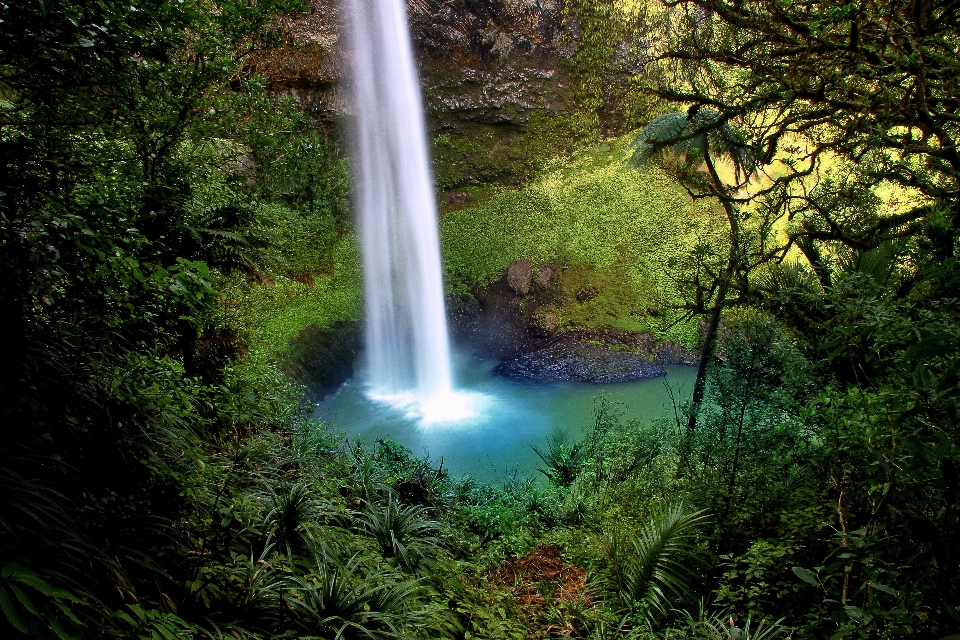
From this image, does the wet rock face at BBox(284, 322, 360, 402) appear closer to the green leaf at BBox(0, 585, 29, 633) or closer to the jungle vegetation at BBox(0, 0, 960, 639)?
the jungle vegetation at BBox(0, 0, 960, 639)

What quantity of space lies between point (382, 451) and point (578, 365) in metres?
6.85

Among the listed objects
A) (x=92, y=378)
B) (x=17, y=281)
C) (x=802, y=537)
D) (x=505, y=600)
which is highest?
(x=17, y=281)

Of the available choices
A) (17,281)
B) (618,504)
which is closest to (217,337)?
(17,281)

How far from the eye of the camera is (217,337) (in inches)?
242

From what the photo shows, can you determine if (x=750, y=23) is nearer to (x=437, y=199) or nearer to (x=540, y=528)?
(x=540, y=528)

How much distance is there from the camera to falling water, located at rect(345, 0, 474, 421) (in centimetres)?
1412

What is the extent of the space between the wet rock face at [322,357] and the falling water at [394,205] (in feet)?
1.83

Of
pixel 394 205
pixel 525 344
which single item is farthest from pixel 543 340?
pixel 394 205

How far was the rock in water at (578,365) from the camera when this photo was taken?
42.0 ft

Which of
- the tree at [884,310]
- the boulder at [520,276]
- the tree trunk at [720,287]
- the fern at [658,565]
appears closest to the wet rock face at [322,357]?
the boulder at [520,276]

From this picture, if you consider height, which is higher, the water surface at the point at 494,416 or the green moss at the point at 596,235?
the green moss at the point at 596,235

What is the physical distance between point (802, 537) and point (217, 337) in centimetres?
588

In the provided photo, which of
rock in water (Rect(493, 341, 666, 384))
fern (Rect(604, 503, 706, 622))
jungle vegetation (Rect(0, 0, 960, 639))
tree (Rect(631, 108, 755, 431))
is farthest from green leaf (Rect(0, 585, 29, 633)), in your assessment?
rock in water (Rect(493, 341, 666, 384))

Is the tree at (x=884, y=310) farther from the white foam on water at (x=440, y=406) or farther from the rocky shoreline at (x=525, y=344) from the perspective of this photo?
the rocky shoreline at (x=525, y=344)
